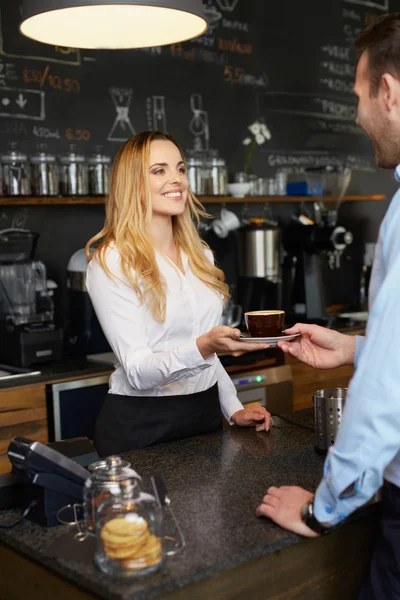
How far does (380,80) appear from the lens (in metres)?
1.60

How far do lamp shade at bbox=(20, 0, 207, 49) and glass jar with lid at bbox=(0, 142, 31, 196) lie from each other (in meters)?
1.48

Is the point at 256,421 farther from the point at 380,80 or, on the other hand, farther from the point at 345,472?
the point at 380,80

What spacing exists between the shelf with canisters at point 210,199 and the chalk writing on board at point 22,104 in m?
0.44

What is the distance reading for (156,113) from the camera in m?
4.59

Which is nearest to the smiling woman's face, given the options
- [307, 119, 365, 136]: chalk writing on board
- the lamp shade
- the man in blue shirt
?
the lamp shade

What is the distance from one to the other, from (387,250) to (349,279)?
422 centimetres

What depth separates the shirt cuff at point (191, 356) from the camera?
89.1 inches

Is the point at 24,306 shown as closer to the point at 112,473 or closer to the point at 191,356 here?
the point at 191,356

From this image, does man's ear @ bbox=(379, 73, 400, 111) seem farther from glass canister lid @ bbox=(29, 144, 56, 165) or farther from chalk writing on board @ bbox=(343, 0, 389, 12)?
chalk writing on board @ bbox=(343, 0, 389, 12)

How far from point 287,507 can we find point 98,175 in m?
2.74

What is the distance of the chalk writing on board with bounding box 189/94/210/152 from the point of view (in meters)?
4.77

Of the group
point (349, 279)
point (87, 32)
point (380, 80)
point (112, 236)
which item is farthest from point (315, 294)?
point (380, 80)

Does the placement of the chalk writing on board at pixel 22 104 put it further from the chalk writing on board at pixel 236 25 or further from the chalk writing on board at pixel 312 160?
the chalk writing on board at pixel 312 160

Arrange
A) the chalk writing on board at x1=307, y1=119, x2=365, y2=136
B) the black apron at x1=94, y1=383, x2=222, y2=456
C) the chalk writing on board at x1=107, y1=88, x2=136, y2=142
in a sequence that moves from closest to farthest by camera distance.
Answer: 1. the black apron at x1=94, y1=383, x2=222, y2=456
2. the chalk writing on board at x1=107, y1=88, x2=136, y2=142
3. the chalk writing on board at x1=307, y1=119, x2=365, y2=136
